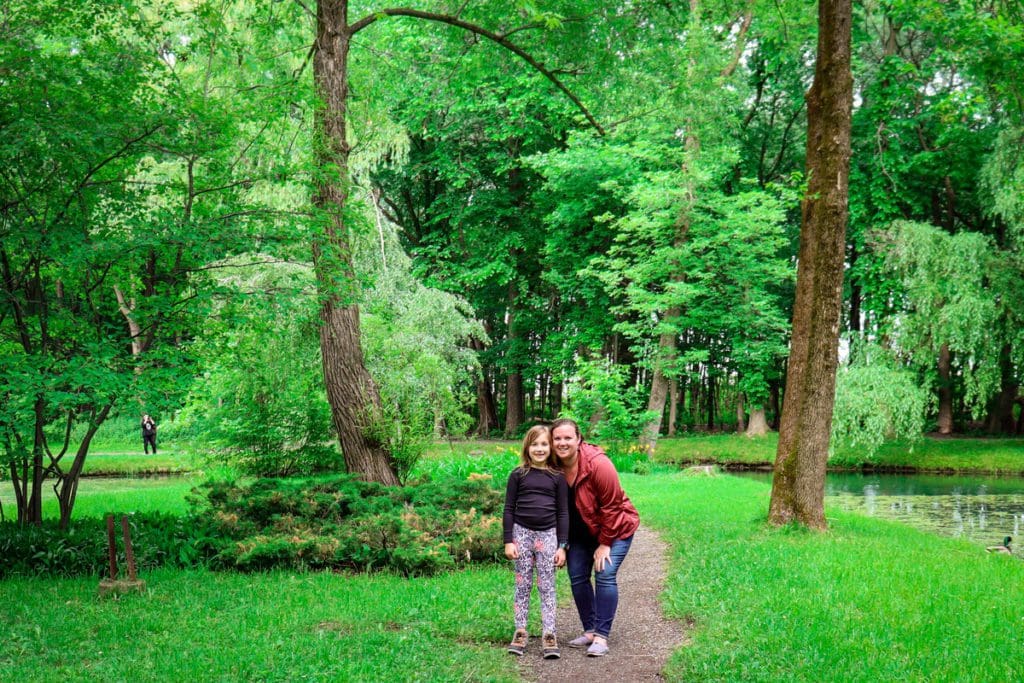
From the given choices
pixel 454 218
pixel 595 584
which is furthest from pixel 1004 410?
pixel 595 584

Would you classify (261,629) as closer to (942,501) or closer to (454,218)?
(942,501)

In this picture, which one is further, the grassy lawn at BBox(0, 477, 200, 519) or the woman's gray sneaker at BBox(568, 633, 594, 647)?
the grassy lawn at BBox(0, 477, 200, 519)

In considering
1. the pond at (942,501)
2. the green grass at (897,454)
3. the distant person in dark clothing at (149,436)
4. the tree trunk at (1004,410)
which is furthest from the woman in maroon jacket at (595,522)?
the tree trunk at (1004,410)

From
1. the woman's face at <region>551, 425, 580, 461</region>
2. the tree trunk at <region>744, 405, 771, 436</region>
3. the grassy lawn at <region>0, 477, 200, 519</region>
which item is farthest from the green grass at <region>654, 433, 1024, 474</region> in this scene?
the woman's face at <region>551, 425, 580, 461</region>

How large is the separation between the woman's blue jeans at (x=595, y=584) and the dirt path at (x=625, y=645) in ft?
0.76

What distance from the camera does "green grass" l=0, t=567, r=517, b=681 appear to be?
4980 mm

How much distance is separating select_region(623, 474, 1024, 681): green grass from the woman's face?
5.01ft

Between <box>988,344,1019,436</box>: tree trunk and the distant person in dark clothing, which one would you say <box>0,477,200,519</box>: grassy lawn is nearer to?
the distant person in dark clothing

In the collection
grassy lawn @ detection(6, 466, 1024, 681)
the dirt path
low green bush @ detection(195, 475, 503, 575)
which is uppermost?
low green bush @ detection(195, 475, 503, 575)

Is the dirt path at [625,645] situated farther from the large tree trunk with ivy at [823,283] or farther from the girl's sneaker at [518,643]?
the large tree trunk with ivy at [823,283]

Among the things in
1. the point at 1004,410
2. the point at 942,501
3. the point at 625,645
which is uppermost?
the point at 1004,410

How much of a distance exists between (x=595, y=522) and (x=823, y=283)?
18.1ft

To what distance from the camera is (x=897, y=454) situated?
25.0 meters

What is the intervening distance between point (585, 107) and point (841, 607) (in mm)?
9350
